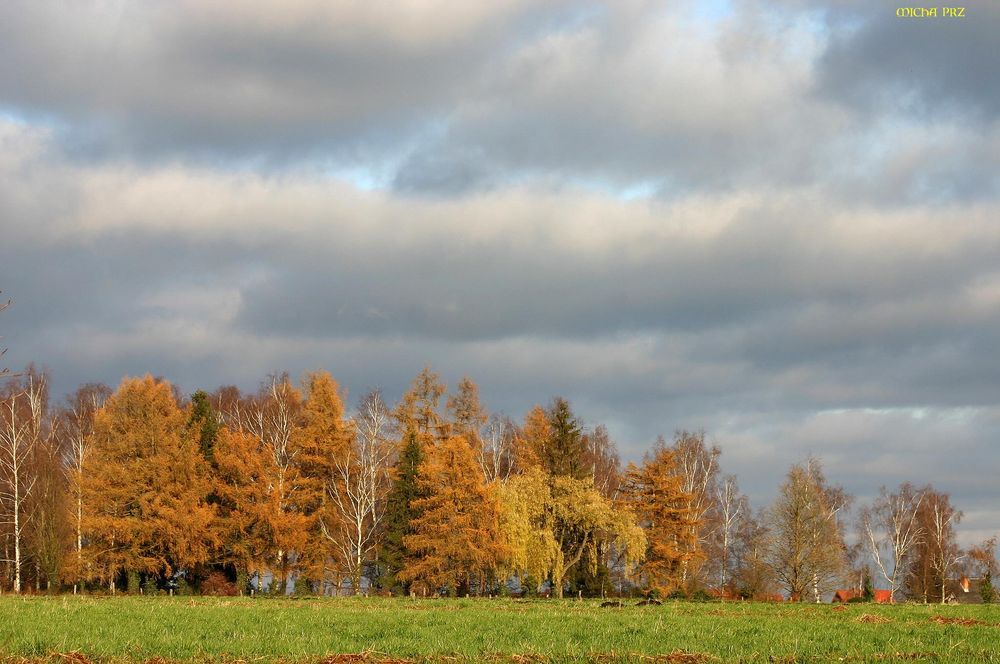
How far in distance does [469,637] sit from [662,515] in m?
58.7

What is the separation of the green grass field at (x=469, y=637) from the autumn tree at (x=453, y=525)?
114 ft

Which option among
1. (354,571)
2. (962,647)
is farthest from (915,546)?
(962,647)

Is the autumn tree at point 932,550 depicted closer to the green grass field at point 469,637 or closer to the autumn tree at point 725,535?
Result: the autumn tree at point 725,535

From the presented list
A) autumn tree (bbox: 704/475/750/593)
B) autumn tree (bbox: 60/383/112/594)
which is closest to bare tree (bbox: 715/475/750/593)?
autumn tree (bbox: 704/475/750/593)

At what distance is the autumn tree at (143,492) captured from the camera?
6650 cm

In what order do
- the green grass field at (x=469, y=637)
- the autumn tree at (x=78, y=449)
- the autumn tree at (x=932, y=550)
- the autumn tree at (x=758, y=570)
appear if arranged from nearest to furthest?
the green grass field at (x=469, y=637)
the autumn tree at (x=78, y=449)
the autumn tree at (x=758, y=570)
the autumn tree at (x=932, y=550)

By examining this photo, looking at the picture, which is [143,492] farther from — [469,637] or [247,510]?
[469,637]

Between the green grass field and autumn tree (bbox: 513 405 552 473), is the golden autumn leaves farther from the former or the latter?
the green grass field

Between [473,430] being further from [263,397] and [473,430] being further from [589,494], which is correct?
[263,397]

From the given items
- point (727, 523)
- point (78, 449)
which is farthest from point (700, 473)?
point (78, 449)

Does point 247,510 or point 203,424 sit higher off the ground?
point 203,424

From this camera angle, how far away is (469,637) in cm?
2309

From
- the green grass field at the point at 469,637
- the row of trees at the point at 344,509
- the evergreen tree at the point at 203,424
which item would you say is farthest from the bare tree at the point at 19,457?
the green grass field at the point at 469,637

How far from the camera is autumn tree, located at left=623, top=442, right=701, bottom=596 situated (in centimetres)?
7756
